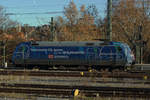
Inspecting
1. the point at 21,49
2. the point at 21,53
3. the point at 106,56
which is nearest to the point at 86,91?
the point at 106,56

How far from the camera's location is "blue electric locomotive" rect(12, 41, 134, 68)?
19047mm

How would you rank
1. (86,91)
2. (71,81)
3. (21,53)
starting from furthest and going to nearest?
1. (21,53)
2. (71,81)
3. (86,91)

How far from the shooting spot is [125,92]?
30.1 feet

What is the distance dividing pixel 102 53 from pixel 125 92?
33.7 feet

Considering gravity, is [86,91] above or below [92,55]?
below

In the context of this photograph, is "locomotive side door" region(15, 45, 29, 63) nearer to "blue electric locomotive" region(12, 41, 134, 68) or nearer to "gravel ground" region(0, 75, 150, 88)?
"blue electric locomotive" region(12, 41, 134, 68)

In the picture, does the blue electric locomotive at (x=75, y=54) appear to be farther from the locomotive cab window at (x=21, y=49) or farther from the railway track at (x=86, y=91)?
the railway track at (x=86, y=91)

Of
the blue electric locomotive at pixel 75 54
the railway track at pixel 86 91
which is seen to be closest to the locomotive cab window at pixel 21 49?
the blue electric locomotive at pixel 75 54

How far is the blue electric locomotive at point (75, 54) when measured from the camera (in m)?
19.0

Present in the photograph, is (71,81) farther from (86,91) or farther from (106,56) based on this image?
(106,56)

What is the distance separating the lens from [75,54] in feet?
65.4

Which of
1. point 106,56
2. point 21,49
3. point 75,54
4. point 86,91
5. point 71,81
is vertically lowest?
point 71,81

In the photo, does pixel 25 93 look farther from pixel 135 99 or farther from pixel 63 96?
pixel 135 99

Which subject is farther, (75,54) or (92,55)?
(75,54)
